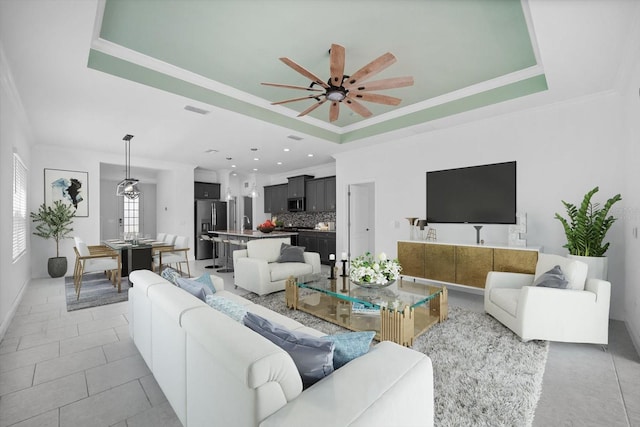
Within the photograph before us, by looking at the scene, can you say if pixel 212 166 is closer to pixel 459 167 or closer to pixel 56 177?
pixel 56 177

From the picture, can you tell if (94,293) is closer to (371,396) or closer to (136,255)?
(136,255)

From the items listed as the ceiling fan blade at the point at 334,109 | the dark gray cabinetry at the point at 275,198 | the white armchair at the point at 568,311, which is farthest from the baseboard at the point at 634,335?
the dark gray cabinetry at the point at 275,198

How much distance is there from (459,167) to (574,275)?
2447mm

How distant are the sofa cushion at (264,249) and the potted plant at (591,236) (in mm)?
4047

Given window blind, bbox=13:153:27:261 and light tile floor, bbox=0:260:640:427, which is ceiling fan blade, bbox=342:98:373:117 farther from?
window blind, bbox=13:153:27:261

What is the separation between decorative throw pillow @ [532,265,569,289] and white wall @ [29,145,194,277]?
7992mm

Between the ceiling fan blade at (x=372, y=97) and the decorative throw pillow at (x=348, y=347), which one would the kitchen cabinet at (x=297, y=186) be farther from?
the decorative throw pillow at (x=348, y=347)

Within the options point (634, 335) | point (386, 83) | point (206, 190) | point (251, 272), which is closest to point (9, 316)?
point (251, 272)

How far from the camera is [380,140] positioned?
5.66m

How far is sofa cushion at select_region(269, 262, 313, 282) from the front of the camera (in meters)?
4.35

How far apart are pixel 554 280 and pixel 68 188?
27.8 ft

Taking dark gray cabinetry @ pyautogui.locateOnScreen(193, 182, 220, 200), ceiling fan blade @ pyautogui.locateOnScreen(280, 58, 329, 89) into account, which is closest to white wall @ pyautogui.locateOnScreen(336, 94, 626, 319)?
ceiling fan blade @ pyautogui.locateOnScreen(280, 58, 329, 89)

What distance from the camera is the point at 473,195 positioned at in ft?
15.1

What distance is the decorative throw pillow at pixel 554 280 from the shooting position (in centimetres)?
272
